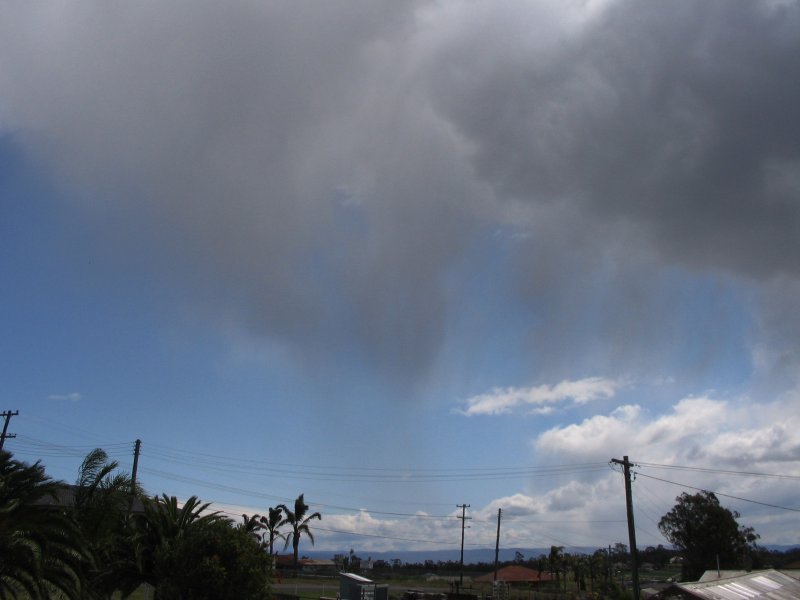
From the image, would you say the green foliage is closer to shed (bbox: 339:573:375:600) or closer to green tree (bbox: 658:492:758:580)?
shed (bbox: 339:573:375:600)

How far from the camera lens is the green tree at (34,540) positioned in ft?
61.2

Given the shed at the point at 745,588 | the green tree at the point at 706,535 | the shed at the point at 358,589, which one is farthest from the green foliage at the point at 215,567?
the green tree at the point at 706,535

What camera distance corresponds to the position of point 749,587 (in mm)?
30672

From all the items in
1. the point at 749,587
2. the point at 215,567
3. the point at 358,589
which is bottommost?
the point at 358,589

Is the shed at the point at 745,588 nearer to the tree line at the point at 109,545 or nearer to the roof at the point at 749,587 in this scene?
the roof at the point at 749,587

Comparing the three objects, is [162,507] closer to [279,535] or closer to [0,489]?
[0,489]

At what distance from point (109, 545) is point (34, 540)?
8.71m

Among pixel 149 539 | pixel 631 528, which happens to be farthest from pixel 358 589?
pixel 631 528

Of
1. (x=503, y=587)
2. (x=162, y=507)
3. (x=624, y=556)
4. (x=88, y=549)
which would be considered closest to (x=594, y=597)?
(x=503, y=587)

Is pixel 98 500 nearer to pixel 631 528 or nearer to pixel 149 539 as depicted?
pixel 149 539

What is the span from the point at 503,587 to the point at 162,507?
30.6m

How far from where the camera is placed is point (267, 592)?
79.2ft

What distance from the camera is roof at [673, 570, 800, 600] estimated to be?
25.4 m

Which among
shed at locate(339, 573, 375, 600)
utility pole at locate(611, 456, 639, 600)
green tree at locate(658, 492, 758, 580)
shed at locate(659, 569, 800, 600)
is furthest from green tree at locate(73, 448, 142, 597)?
green tree at locate(658, 492, 758, 580)
